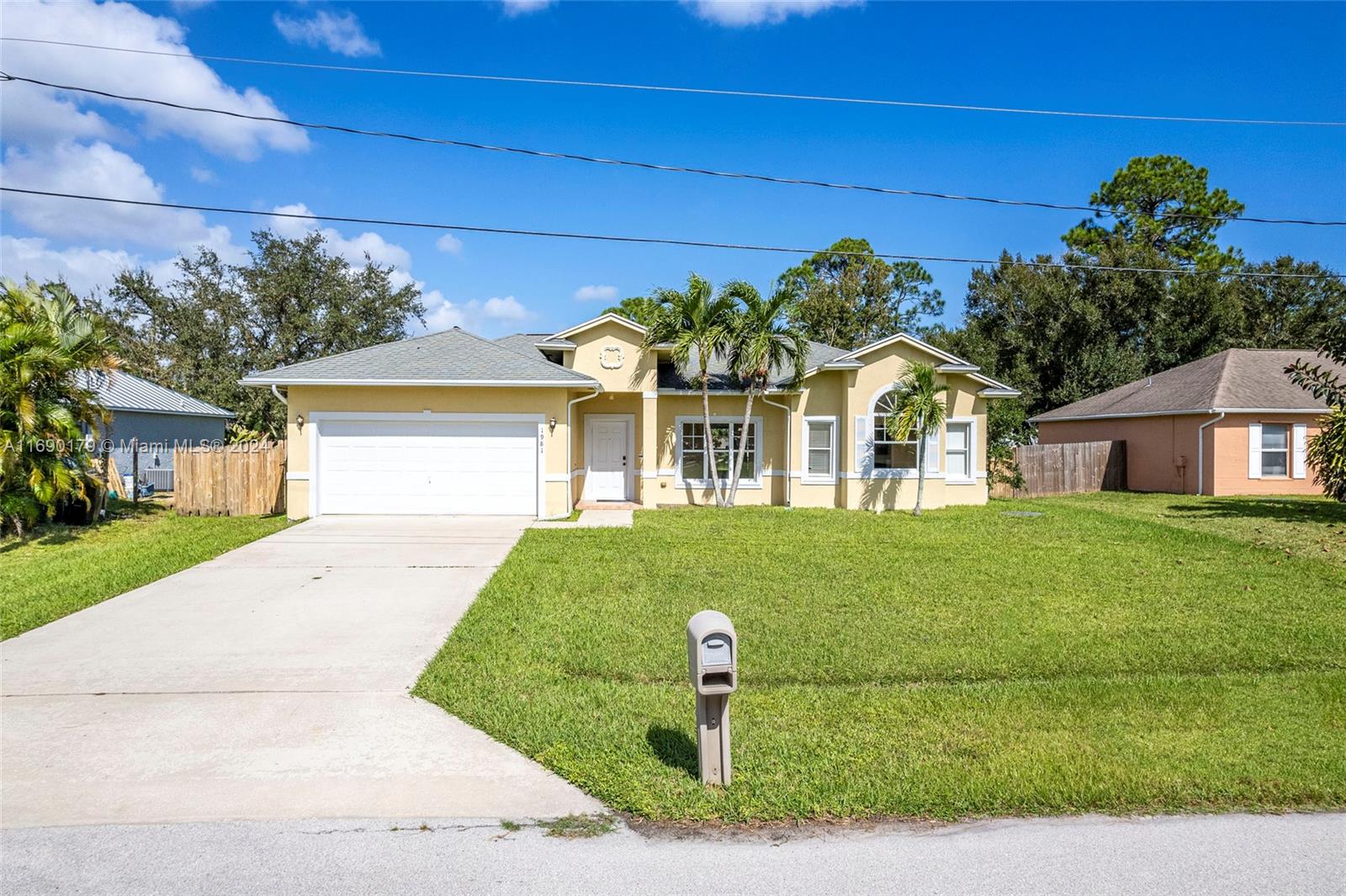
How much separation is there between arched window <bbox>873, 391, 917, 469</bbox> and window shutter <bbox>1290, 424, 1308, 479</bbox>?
1185cm

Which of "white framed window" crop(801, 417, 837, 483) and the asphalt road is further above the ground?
"white framed window" crop(801, 417, 837, 483)

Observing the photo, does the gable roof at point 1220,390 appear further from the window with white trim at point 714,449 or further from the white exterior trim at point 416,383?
the white exterior trim at point 416,383

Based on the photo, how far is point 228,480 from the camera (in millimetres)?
17047

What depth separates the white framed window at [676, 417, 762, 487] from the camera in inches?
736

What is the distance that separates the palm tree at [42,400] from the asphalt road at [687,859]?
12.1 meters

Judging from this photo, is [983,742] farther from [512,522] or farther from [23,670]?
[512,522]

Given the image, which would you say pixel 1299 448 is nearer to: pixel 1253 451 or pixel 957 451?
pixel 1253 451

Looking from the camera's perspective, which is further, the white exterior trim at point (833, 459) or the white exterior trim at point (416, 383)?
the white exterior trim at point (833, 459)

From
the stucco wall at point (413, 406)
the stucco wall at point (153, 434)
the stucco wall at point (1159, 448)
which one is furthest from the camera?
the stucco wall at point (153, 434)

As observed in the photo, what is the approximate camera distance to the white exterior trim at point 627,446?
19109 mm

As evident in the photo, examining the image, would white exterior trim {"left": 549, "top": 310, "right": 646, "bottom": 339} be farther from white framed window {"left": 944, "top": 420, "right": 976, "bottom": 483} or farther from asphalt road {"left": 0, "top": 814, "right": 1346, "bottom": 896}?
asphalt road {"left": 0, "top": 814, "right": 1346, "bottom": 896}

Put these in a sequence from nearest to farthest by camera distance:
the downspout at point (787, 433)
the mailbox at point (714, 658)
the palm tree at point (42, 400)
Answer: the mailbox at point (714, 658), the palm tree at point (42, 400), the downspout at point (787, 433)

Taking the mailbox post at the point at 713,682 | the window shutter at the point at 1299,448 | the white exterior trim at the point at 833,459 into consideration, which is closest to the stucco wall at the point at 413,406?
the white exterior trim at the point at 833,459

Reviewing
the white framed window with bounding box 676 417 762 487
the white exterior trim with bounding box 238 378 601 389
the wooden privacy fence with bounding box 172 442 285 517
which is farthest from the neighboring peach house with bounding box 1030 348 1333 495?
the wooden privacy fence with bounding box 172 442 285 517
